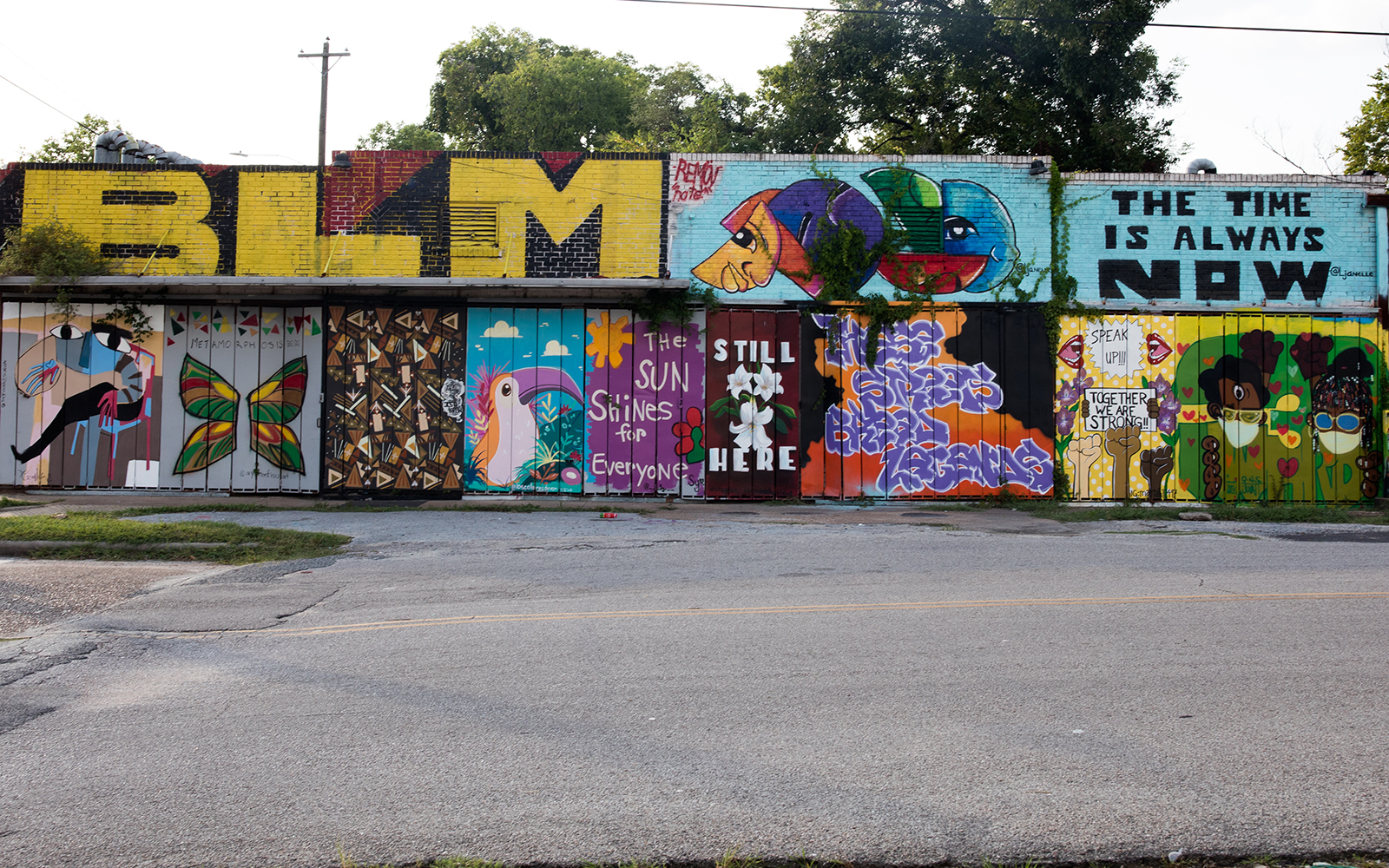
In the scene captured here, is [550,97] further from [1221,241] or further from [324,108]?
[1221,241]

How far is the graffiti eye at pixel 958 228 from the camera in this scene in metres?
16.2

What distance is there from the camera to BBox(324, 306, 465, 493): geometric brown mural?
1599cm

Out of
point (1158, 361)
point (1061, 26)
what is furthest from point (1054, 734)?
point (1061, 26)

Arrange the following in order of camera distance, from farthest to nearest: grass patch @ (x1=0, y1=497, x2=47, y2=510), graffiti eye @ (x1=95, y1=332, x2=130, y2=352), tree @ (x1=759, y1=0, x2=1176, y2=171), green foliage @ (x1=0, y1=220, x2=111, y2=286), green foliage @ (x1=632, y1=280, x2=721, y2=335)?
tree @ (x1=759, y1=0, x2=1176, y2=171) → graffiti eye @ (x1=95, y1=332, x2=130, y2=352) → green foliage @ (x1=632, y1=280, x2=721, y2=335) → green foliage @ (x1=0, y1=220, x2=111, y2=286) → grass patch @ (x1=0, y1=497, x2=47, y2=510)

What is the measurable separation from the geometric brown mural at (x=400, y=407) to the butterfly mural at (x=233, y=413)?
56 cm

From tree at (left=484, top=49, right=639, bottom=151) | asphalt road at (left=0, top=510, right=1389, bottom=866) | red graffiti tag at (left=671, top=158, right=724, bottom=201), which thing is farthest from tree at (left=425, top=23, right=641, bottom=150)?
asphalt road at (left=0, top=510, right=1389, bottom=866)

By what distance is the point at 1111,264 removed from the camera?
16.3m

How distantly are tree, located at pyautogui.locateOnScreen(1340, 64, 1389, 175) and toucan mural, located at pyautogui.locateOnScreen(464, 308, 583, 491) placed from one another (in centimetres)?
2676

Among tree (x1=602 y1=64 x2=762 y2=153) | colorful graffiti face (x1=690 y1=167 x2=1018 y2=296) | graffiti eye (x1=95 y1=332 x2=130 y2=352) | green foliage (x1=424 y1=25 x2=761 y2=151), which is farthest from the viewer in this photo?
green foliage (x1=424 y1=25 x2=761 y2=151)

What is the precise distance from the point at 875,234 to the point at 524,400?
641 cm

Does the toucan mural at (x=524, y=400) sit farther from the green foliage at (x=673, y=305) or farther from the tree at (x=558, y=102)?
the tree at (x=558, y=102)

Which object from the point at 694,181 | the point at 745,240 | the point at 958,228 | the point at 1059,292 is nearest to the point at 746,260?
the point at 745,240

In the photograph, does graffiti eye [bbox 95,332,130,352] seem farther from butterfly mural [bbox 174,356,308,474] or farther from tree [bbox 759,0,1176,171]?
tree [bbox 759,0,1176,171]

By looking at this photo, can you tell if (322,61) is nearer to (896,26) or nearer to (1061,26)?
(896,26)
